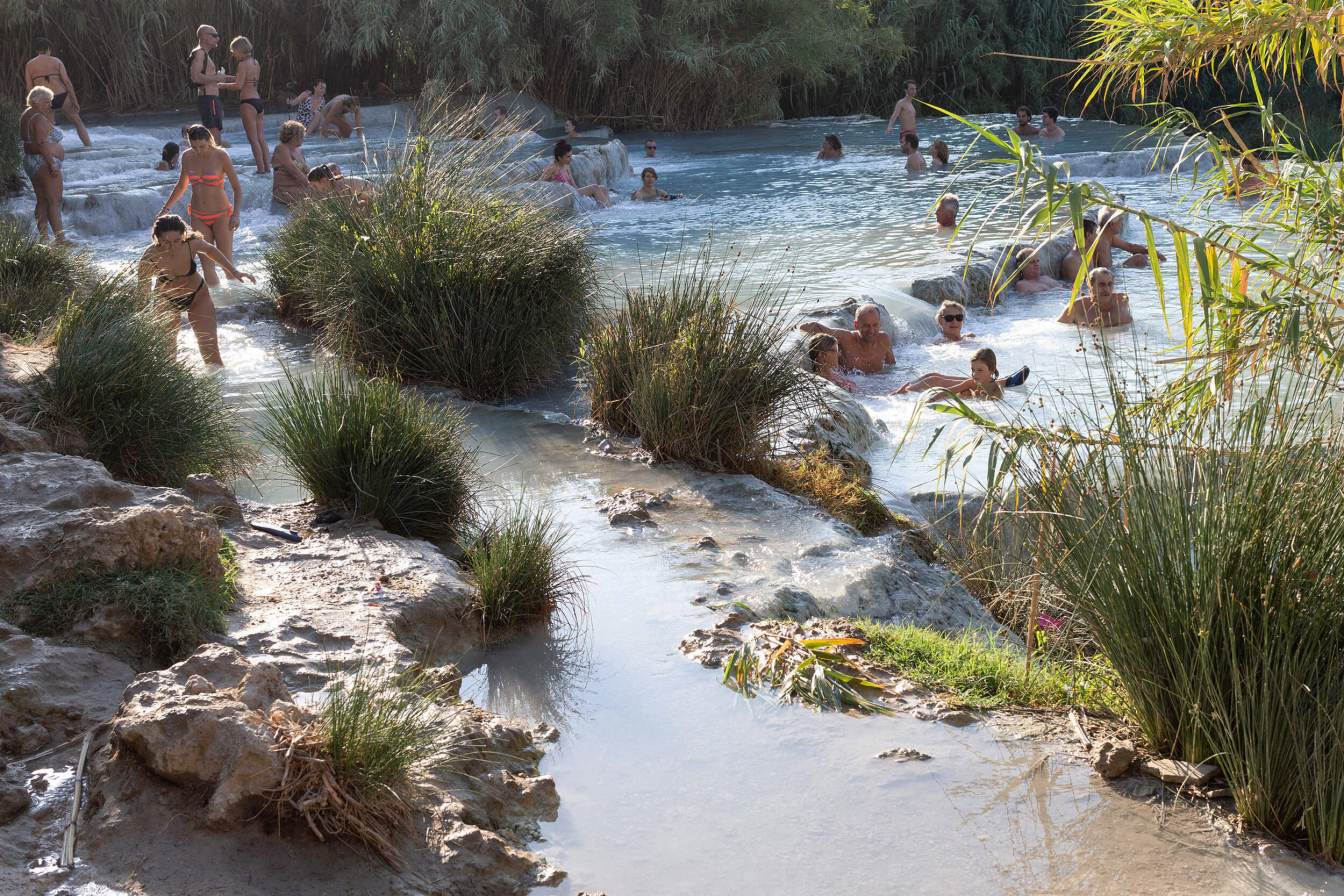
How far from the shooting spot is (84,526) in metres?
4.00

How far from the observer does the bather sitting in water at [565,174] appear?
16.0 m

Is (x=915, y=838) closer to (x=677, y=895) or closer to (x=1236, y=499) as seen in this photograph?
(x=677, y=895)

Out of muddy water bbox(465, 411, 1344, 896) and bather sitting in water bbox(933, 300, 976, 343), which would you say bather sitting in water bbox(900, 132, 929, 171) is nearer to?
bather sitting in water bbox(933, 300, 976, 343)

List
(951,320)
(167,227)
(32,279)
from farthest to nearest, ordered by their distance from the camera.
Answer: (951,320) < (167,227) < (32,279)

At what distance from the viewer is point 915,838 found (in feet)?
10.9

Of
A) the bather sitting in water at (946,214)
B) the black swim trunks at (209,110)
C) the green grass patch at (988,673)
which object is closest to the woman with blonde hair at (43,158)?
the black swim trunks at (209,110)

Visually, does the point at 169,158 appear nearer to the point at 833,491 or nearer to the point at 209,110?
the point at 209,110

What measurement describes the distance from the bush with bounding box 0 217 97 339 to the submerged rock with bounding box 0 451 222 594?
222 cm

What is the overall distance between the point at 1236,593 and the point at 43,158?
1251cm

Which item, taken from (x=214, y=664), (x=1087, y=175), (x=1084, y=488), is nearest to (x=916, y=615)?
(x=1084, y=488)

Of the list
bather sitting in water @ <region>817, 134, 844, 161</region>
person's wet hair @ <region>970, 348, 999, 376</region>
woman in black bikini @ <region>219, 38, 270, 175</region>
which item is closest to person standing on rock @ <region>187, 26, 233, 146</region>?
woman in black bikini @ <region>219, 38, 270, 175</region>

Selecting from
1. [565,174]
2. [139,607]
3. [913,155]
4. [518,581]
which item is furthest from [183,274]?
[913,155]

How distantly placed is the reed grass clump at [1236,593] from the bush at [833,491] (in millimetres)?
2594

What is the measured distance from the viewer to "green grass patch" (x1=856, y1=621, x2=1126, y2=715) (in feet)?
13.3
